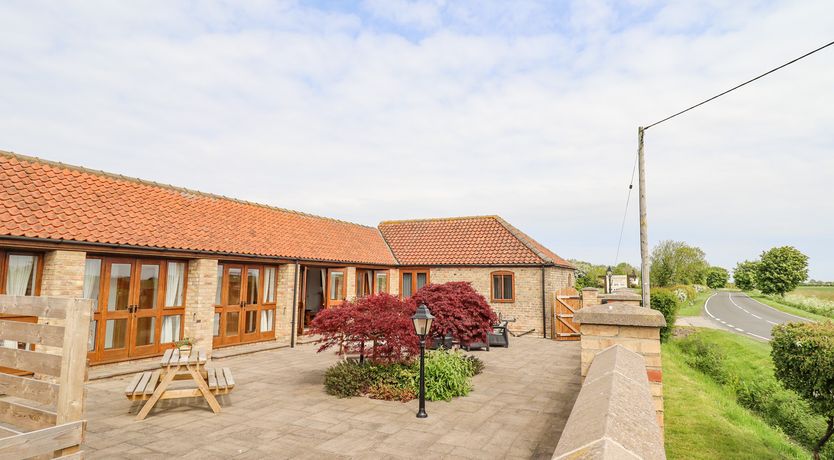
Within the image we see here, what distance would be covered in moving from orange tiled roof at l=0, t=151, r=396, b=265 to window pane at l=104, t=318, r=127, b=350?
77.2 inches

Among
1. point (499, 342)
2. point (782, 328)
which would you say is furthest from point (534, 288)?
point (782, 328)

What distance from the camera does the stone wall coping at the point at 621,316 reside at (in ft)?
13.1

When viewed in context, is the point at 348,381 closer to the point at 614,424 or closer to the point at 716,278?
the point at 614,424

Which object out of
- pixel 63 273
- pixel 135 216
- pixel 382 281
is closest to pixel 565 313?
pixel 382 281

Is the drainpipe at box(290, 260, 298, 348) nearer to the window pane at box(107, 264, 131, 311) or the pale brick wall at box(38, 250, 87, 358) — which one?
the window pane at box(107, 264, 131, 311)

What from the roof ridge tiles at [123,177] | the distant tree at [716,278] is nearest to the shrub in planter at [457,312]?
the roof ridge tiles at [123,177]

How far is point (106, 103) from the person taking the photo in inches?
453

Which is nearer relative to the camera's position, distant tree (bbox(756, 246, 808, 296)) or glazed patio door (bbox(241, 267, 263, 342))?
glazed patio door (bbox(241, 267, 263, 342))

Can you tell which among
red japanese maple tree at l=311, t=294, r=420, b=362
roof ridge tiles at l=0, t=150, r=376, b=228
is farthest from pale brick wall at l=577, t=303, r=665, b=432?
roof ridge tiles at l=0, t=150, r=376, b=228

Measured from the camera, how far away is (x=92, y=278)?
9602 mm

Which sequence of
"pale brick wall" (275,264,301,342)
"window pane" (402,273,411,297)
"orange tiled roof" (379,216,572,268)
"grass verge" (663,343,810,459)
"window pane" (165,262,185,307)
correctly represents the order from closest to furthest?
1. "grass verge" (663,343,810,459)
2. "window pane" (165,262,185,307)
3. "pale brick wall" (275,264,301,342)
4. "orange tiled roof" (379,216,572,268)
5. "window pane" (402,273,411,297)

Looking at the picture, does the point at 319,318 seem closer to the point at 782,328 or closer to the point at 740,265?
the point at 782,328

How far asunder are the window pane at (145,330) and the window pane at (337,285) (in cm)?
688

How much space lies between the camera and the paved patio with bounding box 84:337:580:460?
5.22 m
